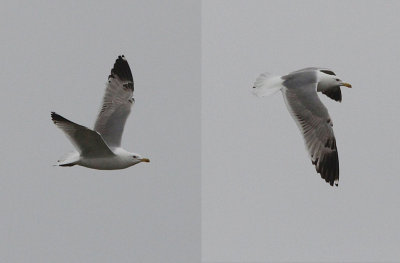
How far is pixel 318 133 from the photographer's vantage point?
5711mm

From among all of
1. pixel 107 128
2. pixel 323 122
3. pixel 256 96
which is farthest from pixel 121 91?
pixel 323 122

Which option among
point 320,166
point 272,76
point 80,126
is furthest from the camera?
point 272,76

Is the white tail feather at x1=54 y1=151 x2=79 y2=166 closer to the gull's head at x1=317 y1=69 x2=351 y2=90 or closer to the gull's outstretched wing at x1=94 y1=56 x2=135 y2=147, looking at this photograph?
the gull's outstretched wing at x1=94 y1=56 x2=135 y2=147

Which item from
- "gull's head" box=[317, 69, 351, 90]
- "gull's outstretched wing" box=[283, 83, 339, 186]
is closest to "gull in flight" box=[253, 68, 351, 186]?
"gull's outstretched wing" box=[283, 83, 339, 186]

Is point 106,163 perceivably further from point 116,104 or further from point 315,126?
point 315,126

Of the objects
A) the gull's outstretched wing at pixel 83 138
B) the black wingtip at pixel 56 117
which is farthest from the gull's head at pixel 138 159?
the black wingtip at pixel 56 117

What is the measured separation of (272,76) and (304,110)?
0.53 m

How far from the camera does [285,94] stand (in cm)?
582

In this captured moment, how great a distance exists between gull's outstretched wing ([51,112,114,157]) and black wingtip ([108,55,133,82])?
3.74 feet

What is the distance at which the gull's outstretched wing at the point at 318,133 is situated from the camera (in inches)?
224

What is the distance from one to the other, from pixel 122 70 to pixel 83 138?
4.54 ft

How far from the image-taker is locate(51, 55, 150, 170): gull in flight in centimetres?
496

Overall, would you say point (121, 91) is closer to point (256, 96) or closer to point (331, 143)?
point (256, 96)

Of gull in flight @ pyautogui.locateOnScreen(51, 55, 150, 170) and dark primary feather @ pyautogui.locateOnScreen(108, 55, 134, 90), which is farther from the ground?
dark primary feather @ pyautogui.locateOnScreen(108, 55, 134, 90)
